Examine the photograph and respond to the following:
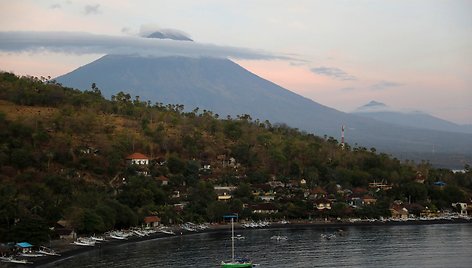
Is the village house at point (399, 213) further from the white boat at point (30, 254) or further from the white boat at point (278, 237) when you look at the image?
the white boat at point (30, 254)

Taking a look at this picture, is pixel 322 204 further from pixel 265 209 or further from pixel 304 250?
pixel 304 250

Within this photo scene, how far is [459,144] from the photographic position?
509 ft

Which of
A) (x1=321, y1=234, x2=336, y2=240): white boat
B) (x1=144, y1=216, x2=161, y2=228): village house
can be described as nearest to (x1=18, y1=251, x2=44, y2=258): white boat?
(x1=144, y1=216, x2=161, y2=228): village house

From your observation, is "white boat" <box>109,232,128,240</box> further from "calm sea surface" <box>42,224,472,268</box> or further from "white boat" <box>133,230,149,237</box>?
"calm sea surface" <box>42,224,472,268</box>

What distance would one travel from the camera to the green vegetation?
33250mm

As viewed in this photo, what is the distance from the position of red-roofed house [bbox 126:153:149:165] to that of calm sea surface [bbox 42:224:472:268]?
33.1 feet

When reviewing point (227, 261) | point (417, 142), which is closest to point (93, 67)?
point (417, 142)

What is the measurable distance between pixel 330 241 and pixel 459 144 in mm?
131249

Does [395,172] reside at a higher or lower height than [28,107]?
lower

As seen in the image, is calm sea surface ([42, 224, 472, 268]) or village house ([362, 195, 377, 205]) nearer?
calm sea surface ([42, 224, 472, 268])

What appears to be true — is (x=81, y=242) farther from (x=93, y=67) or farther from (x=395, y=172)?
(x=93, y=67)

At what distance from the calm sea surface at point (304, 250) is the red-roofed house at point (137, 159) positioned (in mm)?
10092

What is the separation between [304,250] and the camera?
30.1m

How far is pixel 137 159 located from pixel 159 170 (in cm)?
181
